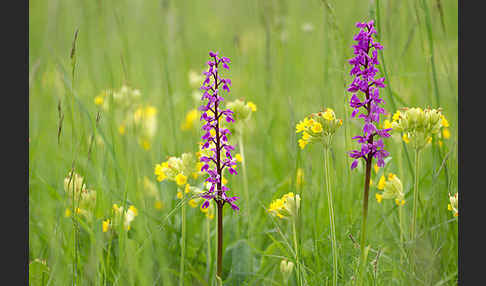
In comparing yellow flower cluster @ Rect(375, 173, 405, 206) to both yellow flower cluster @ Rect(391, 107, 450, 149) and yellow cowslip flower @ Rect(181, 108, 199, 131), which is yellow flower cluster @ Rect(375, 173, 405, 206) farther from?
yellow cowslip flower @ Rect(181, 108, 199, 131)

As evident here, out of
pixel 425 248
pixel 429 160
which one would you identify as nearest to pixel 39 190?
pixel 425 248

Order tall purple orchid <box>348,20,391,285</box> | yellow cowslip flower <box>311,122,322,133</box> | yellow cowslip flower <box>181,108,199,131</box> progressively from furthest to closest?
1. yellow cowslip flower <box>181,108,199,131</box>
2. yellow cowslip flower <box>311,122,322,133</box>
3. tall purple orchid <box>348,20,391,285</box>

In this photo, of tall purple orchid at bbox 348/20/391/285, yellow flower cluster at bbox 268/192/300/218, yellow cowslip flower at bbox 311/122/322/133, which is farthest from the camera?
yellow flower cluster at bbox 268/192/300/218

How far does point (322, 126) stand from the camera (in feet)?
5.58

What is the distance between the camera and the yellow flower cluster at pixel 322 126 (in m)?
1.69

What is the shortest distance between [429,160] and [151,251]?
196 centimetres

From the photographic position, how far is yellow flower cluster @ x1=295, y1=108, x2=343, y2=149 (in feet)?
5.53

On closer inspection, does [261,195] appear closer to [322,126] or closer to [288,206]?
[288,206]

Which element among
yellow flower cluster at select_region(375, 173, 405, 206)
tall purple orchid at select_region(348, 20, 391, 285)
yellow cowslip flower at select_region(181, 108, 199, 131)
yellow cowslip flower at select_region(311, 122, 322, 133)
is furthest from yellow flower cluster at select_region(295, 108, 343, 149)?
yellow cowslip flower at select_region(181, 108, 199, 131)

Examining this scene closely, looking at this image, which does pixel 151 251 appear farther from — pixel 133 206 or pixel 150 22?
pixel 150 22

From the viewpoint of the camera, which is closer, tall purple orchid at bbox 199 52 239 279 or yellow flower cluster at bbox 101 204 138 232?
Answer: tall purple orchid at bbox 199 52 239 279

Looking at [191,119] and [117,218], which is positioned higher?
[191,119]

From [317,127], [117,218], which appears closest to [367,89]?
[317,127]

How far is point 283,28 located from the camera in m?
3.36
